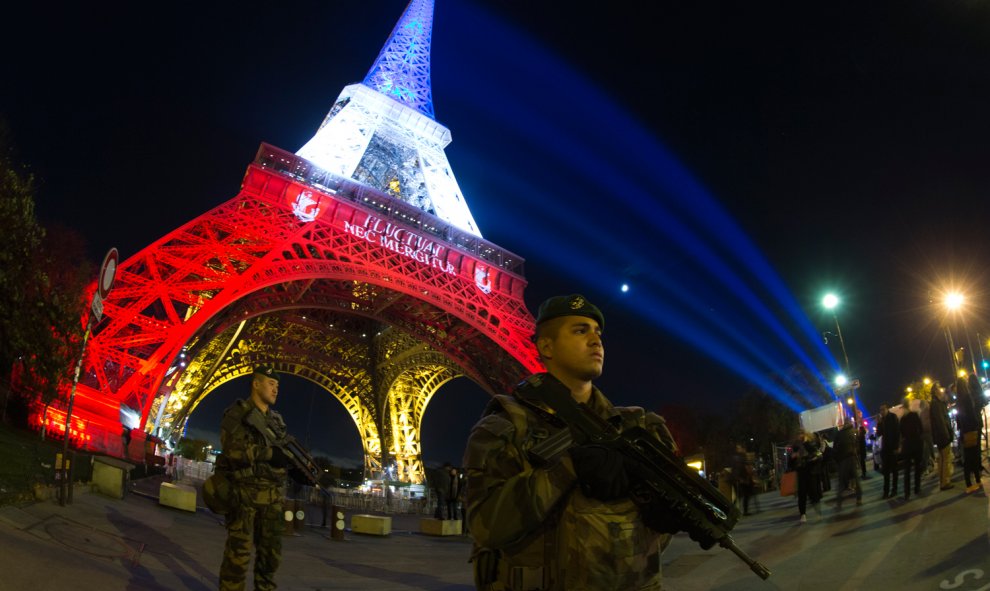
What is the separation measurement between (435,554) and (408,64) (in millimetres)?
37212

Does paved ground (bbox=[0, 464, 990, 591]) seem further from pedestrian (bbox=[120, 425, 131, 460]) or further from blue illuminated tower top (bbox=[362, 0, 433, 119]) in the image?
Answer: blue illuminated tower top (bbox=[362, 0, 433, 119])

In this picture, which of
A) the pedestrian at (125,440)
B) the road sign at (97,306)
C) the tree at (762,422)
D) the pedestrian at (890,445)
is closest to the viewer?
the road sign at (97,306)

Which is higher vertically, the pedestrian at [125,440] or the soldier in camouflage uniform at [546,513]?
the soldier in camouflage uniform at [546,513]

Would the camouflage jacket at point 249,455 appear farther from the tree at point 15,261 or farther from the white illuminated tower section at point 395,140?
the white illuminated tower section at point 395,140

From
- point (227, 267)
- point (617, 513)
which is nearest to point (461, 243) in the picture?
point (227, 267)

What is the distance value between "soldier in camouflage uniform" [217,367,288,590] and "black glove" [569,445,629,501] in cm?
398

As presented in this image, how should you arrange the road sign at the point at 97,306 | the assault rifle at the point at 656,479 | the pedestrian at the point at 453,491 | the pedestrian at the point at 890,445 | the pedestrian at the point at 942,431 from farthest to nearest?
the pedestrian at the point at 453,491 < the pedestrian at the point at 890,445 < the pedestrian at the point at 942,431 < the road sign at the point at 97,306 < the assault rifle at the point at 656,479

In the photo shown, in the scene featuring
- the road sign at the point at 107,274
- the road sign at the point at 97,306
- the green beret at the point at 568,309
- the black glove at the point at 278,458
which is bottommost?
the black glove at the point at 278,458

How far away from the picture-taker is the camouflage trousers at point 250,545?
493 cm

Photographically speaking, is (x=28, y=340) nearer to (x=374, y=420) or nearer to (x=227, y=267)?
(x=227, y=267)

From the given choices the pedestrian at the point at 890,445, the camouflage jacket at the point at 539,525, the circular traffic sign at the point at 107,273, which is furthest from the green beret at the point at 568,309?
the pedestrian at the point at 890,445

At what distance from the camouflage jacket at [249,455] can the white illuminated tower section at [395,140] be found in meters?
23.5

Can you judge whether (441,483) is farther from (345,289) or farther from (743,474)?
(345,289)

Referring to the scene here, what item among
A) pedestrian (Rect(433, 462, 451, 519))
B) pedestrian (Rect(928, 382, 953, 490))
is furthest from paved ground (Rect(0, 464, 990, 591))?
pedestrian (Rect(433, 462, 451, 519))
